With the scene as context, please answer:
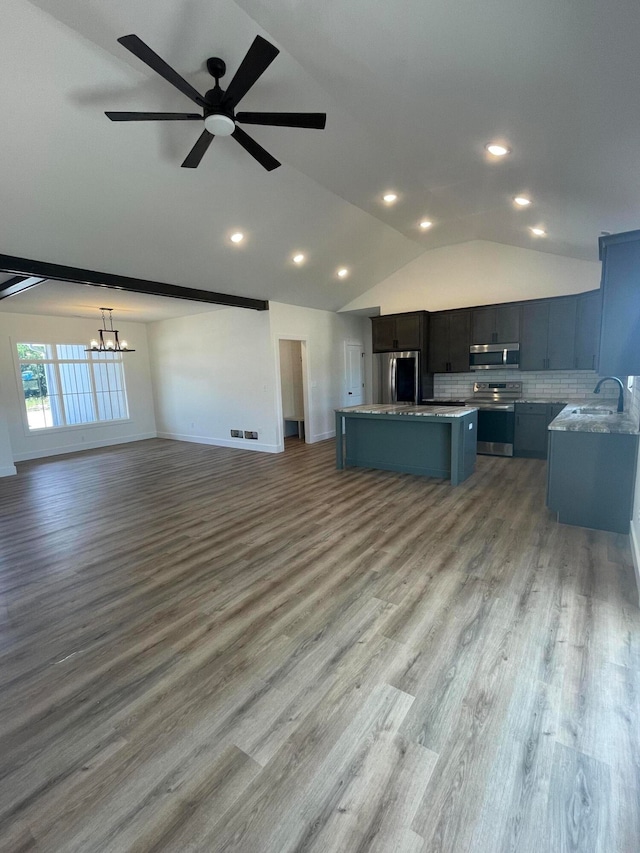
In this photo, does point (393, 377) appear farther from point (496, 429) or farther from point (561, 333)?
point (561, 333)

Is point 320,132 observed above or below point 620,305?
above

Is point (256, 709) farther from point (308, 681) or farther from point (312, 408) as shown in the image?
point (312, 408)

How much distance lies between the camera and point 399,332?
7262mm

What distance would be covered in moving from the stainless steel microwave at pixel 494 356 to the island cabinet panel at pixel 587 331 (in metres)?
0.83

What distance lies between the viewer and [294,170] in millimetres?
3854

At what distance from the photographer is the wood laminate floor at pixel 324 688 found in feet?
4.24

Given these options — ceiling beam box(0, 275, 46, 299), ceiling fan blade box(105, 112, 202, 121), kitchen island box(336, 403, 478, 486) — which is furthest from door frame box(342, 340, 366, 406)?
ceiling fan blade box(105, 112, 202, 121)

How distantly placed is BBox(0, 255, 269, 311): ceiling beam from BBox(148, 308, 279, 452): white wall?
73 cm

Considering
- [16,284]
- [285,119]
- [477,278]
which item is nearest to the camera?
[285,119]

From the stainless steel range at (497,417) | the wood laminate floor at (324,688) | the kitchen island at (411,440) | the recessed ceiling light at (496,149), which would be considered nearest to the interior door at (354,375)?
the stainless steel range at (497,417)

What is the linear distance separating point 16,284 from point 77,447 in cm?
394

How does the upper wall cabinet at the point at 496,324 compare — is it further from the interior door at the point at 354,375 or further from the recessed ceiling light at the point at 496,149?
the recessed ceiling light at the point at 496,149

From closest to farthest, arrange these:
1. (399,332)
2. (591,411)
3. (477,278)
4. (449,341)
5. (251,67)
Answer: (251,67)
(591,411)
(477,278)
(449,341)
(399,332)

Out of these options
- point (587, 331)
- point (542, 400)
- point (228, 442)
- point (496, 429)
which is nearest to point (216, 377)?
point (228, 442)
